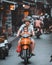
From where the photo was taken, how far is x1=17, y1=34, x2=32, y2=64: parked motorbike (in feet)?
46.7

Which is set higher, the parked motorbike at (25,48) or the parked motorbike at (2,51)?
the parked motorbike at (25,48)

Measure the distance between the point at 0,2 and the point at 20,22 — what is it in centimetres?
1121

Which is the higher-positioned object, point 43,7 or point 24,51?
point 24,51

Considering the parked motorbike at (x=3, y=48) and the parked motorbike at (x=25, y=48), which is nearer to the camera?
the parked motorbike at (x=25, y=48)

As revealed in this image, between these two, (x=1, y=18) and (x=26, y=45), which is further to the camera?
(x=1, y=18)

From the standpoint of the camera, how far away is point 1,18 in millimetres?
29172

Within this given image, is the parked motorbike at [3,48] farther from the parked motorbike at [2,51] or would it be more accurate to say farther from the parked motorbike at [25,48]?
the parked motorbike at [25,48]

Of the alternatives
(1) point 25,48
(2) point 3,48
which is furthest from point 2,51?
(1) point 25,48

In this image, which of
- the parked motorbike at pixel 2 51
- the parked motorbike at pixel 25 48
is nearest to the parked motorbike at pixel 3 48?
the parked motorbike at pixel 2 51

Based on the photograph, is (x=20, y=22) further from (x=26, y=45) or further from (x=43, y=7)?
(x=43, y=7)

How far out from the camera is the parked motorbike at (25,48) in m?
14.2

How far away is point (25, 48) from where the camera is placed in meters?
14.3

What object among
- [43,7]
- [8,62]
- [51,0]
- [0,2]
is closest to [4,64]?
[8,62]

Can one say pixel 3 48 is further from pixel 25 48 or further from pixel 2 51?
pixel 25 48
